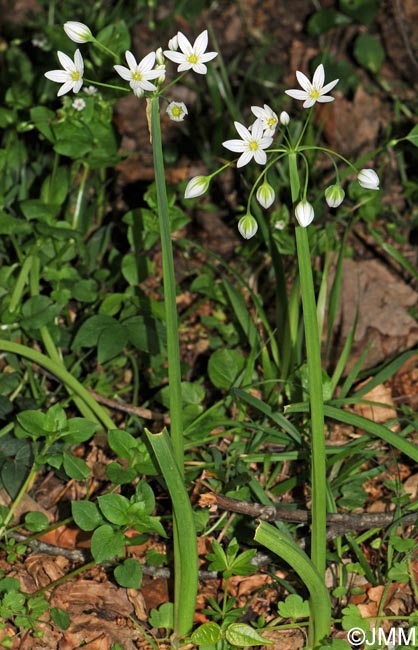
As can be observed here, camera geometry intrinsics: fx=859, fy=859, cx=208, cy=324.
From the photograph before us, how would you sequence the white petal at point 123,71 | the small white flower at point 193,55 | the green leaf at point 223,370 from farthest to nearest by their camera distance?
the green leaf at point 223,370 → the small white flower at point 193,55 → the white petal at point 123,71

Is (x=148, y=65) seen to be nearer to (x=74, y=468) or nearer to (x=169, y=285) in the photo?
(x=169, y=285)

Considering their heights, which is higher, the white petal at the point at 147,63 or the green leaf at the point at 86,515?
the white petal at the point at 147,63

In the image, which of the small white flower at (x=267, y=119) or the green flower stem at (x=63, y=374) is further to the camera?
the green flower stem at (x=63, y=374)

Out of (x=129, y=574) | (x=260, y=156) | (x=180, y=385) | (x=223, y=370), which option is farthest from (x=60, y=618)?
(x=260, y=156)

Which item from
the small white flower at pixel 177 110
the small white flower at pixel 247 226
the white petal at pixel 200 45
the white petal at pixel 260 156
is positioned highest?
the white petal at pixel 200 45

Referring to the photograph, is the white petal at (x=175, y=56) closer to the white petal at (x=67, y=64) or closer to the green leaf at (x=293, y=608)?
the white petal at (x=67, y=64)

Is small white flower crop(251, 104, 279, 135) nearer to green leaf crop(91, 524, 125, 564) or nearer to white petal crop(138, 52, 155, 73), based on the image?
white petal crop(138, 52, 155, 73)

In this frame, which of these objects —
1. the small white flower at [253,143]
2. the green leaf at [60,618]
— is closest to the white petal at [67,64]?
the small white flower at [253,143]

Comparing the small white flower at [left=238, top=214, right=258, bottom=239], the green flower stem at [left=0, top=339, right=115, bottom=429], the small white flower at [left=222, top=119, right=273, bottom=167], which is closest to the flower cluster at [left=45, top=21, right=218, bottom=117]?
the small white flower at [left=222, top=119, right=273, bottom=167]
